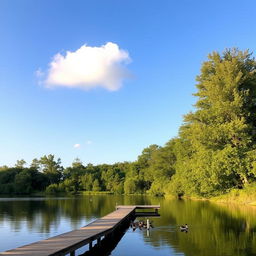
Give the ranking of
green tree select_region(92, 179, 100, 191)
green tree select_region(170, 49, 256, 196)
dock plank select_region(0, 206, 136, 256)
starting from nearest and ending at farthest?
dock plank select_region(0, 206, 136, 256) → green tree select_region(170, 49, 256, 196) → green tree select_region(92, 179, 100, 191)

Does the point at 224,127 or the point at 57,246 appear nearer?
the point at 57,246

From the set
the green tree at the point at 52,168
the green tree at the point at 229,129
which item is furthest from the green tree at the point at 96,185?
the green tree at the point at 229,129

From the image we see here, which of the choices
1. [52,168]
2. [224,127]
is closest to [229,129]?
[224,127]

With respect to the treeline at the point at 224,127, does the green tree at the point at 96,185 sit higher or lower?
lower

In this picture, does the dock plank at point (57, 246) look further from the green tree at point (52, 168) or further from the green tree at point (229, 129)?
the green tree at point (52, 168)

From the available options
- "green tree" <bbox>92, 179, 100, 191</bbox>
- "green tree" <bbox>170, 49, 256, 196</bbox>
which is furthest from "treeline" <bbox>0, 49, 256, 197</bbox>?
"green tree" <bbox>92, 179, 100, 191</bbox>

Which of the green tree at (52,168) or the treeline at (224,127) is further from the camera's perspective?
the green tree at (52,168)

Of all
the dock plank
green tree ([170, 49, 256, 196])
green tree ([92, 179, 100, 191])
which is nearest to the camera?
the dock plank

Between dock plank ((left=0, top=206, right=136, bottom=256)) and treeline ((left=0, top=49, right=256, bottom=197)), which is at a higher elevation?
treeline ((left=0, top=49, right=256, bottom=197))

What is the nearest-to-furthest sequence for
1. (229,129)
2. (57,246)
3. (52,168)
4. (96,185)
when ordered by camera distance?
(57,246) < (229,129) < (96,185) < (52,168)

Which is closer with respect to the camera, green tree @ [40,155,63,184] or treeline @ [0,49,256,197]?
treeline @ [0,49,256,197]

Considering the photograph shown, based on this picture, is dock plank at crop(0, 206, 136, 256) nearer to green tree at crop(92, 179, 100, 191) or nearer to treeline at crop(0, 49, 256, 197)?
treeline at crop(0, 49, 256, 197)

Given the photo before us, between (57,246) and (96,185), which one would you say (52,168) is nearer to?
(96,185)

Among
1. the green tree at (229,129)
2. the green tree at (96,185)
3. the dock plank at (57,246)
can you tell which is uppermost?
the green tree at (229,129)
